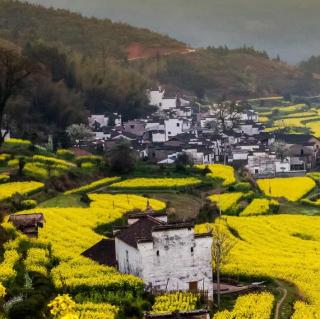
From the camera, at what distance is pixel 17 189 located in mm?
56469

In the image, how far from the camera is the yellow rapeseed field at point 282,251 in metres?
36.6

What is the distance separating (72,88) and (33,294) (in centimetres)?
7770

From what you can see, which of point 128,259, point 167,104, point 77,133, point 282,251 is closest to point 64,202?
point 282,251

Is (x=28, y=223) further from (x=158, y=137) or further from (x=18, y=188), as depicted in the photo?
(x=158, y=137)

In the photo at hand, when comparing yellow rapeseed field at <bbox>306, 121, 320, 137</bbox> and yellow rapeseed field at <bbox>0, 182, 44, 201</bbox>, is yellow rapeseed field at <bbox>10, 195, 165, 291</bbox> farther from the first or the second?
yellow rapeseed field at <bbox>306, 121, 320, 137</bbox>

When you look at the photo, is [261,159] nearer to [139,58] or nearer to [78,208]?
[78,208]

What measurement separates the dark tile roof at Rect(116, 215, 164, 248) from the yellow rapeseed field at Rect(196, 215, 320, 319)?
4.63 meters

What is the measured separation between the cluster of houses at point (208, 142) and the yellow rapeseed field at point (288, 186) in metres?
4.72

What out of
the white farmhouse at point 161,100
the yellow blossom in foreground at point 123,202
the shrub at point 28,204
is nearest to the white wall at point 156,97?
the white farmhouse at point 161,100

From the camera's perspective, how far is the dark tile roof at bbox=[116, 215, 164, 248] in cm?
3531

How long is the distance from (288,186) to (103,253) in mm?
41367

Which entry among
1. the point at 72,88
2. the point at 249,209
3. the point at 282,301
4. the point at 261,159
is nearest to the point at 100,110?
the point at 72,88

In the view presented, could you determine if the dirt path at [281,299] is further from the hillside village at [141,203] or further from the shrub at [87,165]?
the shrub at [87,165]

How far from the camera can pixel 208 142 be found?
313 feet
